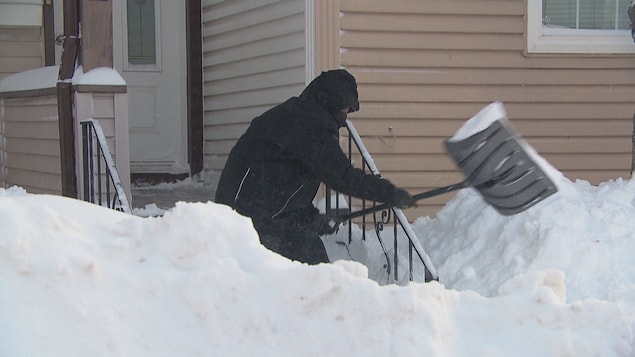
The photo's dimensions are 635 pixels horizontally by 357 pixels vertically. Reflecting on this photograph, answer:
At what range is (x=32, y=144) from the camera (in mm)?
7285

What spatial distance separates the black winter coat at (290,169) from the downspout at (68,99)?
169 cm

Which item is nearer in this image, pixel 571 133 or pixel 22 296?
pixel 22 296

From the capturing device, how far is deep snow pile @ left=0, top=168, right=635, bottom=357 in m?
2.73

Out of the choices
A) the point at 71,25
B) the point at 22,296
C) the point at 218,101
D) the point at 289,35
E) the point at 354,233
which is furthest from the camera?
the point at 218,101

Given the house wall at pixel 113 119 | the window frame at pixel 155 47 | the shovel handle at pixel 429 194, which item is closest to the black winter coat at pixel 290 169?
the shovel handle at pixel 429 194

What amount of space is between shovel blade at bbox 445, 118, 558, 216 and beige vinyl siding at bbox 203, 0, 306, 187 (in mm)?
2592

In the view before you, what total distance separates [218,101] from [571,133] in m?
3.36

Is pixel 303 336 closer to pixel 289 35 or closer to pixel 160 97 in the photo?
pixel 289 35

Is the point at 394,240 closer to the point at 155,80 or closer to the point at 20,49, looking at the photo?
the point at 155,80

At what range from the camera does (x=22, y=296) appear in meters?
2.70

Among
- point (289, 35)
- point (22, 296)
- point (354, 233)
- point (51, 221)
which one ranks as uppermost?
point (289, 35)

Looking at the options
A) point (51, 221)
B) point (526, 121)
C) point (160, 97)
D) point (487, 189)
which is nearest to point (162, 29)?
point (160, 97)

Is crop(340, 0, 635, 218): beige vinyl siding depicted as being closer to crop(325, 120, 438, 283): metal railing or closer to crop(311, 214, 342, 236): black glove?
crop(325, 120, 438, 283): metal railing

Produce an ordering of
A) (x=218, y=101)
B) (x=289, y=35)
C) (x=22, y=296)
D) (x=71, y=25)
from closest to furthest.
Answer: (x=22, y=296) → (x=71, y=25) → (x=289, y=35) → (x=218, y=101)
